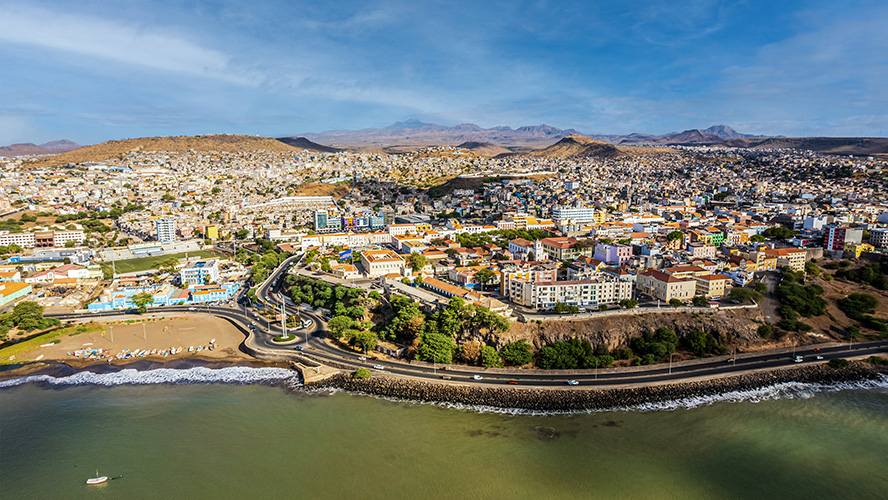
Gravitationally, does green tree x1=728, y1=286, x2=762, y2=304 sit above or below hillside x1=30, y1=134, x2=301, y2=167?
below

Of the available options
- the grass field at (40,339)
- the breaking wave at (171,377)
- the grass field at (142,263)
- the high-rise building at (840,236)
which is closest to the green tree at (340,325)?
the breaking wave at (171,377)

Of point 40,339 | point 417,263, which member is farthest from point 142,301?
point 417,263

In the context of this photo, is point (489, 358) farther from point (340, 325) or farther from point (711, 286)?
point (711, 286)

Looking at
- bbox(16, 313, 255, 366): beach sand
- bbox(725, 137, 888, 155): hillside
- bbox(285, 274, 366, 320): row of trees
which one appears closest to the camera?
bbox(16, 313, 255, 366): beach sand

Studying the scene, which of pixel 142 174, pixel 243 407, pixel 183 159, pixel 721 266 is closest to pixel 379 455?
pixel 243 407

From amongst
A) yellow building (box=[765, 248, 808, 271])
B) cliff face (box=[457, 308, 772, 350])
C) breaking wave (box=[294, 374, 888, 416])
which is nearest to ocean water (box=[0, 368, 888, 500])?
breaking wave (box=[294, 374, 888, 416])

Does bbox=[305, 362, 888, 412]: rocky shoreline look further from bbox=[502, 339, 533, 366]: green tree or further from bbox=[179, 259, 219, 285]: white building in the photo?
bbox=[179, 259, 219, 285]: white building
